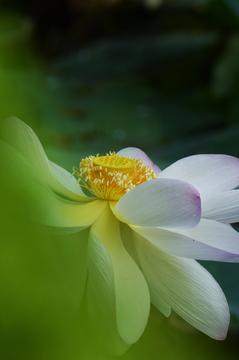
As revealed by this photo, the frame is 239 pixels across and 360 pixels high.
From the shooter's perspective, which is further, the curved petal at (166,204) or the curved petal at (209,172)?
the curved petal at (209,172)

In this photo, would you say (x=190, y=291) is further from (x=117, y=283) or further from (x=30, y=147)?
(x=30, y=147)

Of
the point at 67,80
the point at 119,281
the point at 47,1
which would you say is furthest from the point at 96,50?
the point at 119,281

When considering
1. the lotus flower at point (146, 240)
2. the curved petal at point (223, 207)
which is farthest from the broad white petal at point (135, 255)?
the curved petal at point (223, 207)

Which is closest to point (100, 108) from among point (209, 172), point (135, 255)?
point (209, 172)

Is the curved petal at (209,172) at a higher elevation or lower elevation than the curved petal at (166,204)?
higher

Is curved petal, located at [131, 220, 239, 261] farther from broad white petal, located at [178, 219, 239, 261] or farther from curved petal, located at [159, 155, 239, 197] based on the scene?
curved petal, located at [159, 155, 239, 197]

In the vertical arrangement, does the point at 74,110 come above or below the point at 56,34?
below

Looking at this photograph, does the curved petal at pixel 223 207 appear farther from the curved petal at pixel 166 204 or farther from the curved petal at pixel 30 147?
the curved petal at pixel 30 147

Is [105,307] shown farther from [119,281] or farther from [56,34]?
[56,34]
